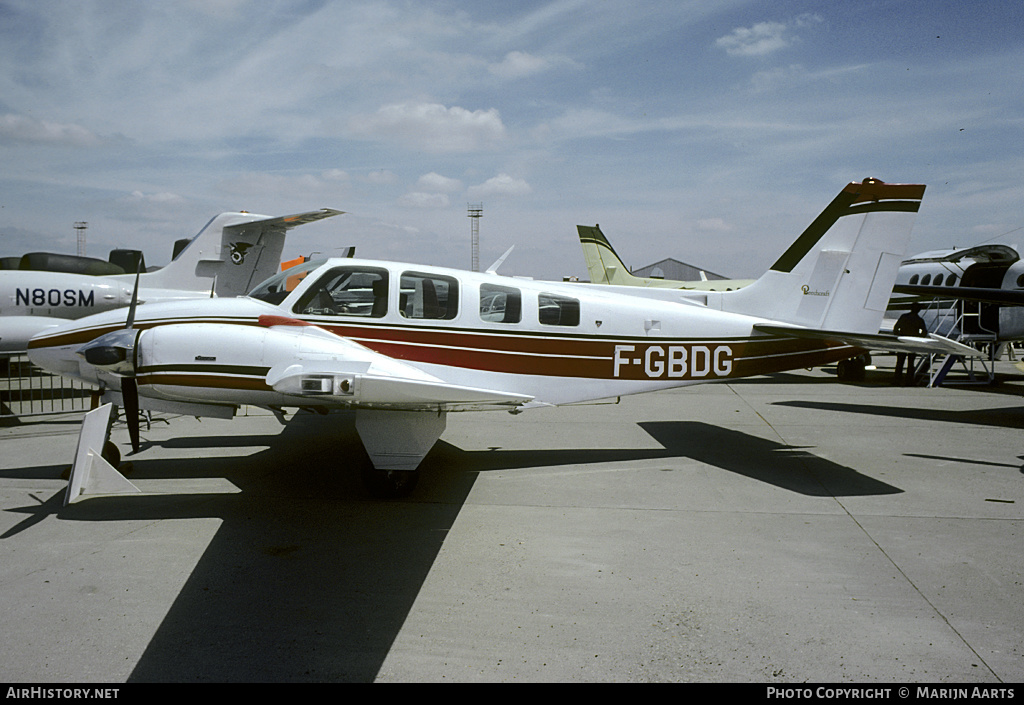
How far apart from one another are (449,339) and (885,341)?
183 inches

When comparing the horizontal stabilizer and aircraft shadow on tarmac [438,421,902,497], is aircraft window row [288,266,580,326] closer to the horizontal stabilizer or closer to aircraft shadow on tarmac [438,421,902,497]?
aircraft shadow on tarmac [438,421,902,497]

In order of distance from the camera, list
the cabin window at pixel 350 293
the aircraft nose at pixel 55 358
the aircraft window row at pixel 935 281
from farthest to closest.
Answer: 1. the aircraft window row at pixel 935 281
2. the cabin window at pixel 350 293
3. the aircraft nose at pixel 55 358

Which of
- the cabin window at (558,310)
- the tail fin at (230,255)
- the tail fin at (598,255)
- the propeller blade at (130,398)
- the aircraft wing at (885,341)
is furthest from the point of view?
the tail fin at (598,255)

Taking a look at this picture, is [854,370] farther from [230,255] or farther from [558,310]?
[230,255]

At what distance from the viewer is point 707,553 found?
4.96 meters

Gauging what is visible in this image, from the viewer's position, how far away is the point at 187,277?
1428cm

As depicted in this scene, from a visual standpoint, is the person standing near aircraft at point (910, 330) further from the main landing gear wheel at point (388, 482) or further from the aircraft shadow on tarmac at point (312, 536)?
the main landing gear wheel at point (388, 482)

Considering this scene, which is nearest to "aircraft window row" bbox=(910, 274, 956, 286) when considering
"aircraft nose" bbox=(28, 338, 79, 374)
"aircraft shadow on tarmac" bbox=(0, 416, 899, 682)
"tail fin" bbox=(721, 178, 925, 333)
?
"tail fin" bbox=(721, 178, 925, 333)

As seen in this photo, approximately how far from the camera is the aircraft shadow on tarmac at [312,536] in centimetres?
350

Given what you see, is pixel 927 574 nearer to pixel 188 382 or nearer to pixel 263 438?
pixel 188 382

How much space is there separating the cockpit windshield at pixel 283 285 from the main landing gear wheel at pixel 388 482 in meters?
2.04

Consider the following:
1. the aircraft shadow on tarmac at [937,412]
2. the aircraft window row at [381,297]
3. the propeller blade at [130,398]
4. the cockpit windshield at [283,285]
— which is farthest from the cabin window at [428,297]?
the aircraft shadow on tarmac at [937,412]

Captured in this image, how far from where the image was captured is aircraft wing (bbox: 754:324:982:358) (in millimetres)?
6137
